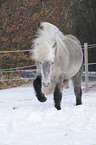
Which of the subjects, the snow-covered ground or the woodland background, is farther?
the woodland background

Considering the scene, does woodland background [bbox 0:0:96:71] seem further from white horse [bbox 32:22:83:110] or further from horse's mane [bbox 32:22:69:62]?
horse's mane [bbox 32:22:69:62]

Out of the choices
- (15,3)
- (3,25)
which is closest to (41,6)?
(15,3)

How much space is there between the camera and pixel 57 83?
4500mm

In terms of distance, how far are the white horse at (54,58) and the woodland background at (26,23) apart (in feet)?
20.6

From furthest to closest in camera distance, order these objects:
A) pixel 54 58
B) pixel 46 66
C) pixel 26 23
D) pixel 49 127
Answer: pixel 26 23, pixel 54 58, pixel 46 66, pixel 49 127

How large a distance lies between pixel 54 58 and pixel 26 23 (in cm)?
751

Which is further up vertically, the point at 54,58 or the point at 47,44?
the point at 47,44

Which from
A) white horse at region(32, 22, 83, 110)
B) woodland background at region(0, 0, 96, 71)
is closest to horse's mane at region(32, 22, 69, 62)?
white horse at region(32, 22, 83, 110)

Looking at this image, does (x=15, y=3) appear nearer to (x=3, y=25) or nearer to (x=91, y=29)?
(x=3, y=25)

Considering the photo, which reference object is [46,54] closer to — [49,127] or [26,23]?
[49,127]

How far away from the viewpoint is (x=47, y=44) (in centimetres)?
411

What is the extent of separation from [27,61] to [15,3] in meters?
2.91

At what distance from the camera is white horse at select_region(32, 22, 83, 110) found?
4045 millimetres

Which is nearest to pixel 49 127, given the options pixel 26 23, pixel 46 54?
pixel 46 54
